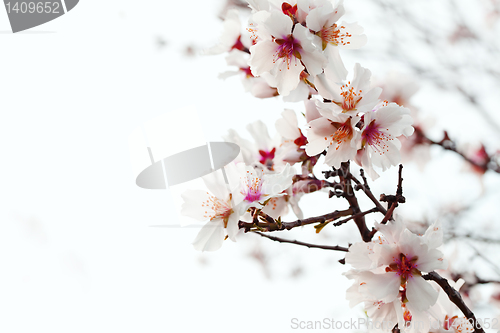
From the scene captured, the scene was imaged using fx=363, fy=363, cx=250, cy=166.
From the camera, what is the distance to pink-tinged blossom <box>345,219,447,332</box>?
1.80ft

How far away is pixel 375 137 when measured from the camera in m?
0.59

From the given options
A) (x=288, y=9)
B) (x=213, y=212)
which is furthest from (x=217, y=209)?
(x=288, y=9)

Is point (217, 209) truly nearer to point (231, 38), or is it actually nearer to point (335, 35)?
point (335, 35)

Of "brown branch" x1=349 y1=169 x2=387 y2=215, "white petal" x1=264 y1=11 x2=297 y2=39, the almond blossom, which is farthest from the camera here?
the almond blossom

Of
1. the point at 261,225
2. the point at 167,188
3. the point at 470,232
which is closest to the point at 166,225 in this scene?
the point at 167,188

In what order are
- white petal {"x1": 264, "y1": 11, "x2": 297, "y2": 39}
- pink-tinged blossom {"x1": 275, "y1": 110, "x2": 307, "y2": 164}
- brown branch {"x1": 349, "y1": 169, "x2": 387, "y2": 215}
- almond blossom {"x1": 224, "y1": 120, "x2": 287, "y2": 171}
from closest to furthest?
white petal {"x1": 264, "y1": 11, "x2": 297, "y2": 39} < brown branch {"x1": 349, "y1": 169, "x2": 387, "y2": 215} < pink-tinged blossom {"x1": 275, "y1": 110, "x2": 307, "y2": 164} < almond blossom {"x1": 224, "y1": 120, "x2": 287, "y2": 171}

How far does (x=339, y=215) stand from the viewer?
2.09 ft

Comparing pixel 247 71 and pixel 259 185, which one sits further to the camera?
pixel 247 71

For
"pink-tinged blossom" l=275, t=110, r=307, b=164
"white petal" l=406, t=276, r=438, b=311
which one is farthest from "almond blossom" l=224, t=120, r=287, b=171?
"white petal" l=406, t=276, r=438, b=311

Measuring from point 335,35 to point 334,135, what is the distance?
16 centimetres

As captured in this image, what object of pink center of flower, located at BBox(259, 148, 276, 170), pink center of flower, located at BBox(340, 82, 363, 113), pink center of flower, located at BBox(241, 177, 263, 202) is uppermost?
pink center of flower, located at BBox(340, 82, 363, 113)

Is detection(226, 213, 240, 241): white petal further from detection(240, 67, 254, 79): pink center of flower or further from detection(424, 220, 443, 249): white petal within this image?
detection(240, 67, 254, 79): pink center of flower

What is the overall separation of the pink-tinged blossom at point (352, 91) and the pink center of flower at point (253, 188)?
0.18 meters

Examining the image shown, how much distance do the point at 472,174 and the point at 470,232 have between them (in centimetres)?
27
